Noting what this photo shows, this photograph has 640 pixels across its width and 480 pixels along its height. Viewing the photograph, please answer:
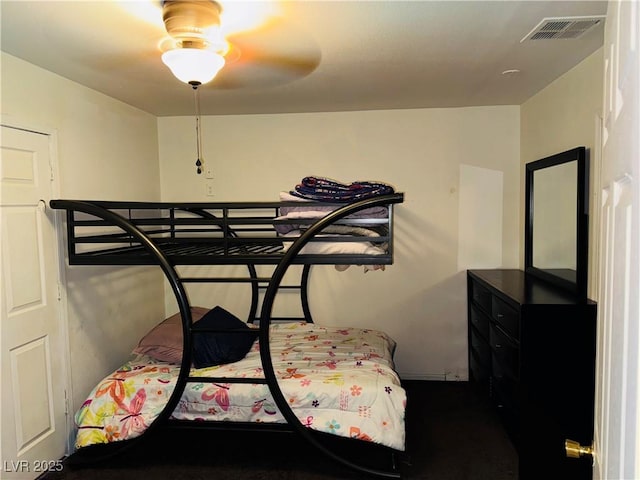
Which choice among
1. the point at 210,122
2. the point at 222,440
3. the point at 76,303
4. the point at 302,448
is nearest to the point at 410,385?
the point at 302,448

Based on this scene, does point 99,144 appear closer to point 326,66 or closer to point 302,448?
point 326,66

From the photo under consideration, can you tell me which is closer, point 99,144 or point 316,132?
point 99,144

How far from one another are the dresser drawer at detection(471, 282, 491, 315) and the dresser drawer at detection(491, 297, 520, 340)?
0.36ft

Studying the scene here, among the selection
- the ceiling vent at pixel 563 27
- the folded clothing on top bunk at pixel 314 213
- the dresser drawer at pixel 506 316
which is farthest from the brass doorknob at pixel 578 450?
the ceiling vent at pixel 563 27

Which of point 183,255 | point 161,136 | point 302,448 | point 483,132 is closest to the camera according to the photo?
point 183,255

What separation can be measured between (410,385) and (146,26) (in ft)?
10.1

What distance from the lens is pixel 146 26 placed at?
6.00 ft

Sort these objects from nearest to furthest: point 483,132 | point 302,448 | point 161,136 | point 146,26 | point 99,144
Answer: point 146,26, point 302,448, point 99,144, point 483,132, point 161,136

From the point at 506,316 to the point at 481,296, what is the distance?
60cm

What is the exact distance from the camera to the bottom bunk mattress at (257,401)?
2336mm

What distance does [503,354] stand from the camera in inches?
107

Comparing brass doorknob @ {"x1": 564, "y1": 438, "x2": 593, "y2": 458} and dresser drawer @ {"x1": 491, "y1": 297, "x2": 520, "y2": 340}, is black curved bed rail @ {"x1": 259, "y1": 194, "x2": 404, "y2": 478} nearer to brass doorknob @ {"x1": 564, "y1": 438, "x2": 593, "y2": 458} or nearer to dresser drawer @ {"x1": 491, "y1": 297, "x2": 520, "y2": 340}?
dresser drawer @ {"x1": 491, "y1": 297, "x2": 520, "y2": 340}

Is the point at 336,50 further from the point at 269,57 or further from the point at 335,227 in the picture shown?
the point at 335,227

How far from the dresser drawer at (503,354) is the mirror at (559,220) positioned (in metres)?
0.47
